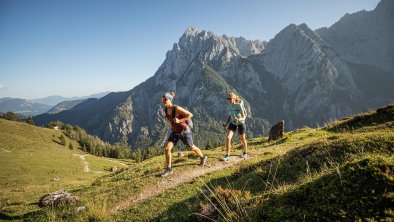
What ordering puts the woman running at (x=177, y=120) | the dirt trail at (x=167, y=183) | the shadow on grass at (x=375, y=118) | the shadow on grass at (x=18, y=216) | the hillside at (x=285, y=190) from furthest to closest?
the shadow on grass at (x=375, y=118) < the woman running at (x=177, y=120) < the shadow on grass at (x=18, y=216) < the dirt trail at (x=167, y=183) < the hillside at (x=285, y=190)

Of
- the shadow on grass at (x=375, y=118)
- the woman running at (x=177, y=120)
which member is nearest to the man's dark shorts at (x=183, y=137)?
the woman running at (x=177, y=120)

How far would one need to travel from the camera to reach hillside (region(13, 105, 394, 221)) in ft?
11.1

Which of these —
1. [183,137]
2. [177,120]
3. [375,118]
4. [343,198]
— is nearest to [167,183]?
[183,137]

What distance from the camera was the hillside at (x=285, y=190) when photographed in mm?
3385

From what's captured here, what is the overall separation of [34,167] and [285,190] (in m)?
93.6

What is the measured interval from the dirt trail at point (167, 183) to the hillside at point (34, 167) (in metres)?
6.58

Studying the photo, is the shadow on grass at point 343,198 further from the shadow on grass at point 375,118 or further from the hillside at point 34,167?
the shadow on grass at point 375,118

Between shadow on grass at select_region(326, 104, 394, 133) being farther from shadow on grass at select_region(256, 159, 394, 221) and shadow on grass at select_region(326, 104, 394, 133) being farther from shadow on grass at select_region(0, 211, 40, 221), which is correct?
shadow on grass at select_region(0, 211, 40, 221)

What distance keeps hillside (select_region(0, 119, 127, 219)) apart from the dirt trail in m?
6.58

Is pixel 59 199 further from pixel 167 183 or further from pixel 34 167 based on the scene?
pixel 34 167

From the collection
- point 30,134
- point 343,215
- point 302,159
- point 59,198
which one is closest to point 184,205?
point 302,159

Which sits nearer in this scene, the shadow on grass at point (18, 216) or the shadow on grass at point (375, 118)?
the shadow on grass at point (18, 216)

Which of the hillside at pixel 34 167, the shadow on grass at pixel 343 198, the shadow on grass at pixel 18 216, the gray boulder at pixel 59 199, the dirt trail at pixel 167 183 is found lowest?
the hillside at pixel 34 167

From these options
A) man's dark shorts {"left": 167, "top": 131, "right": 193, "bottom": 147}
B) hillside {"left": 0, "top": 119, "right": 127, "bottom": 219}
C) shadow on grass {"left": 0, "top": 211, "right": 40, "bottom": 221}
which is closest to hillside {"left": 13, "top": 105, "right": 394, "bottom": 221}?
shadow on grass {"left": 0, "top": 211, "right": 40, "bottom": 221}
